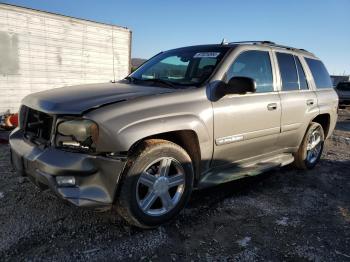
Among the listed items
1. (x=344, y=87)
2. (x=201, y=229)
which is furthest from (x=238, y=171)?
(x=344, y=87)

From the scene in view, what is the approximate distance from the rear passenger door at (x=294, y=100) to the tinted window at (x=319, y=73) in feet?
1.03

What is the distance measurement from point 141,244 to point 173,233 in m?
0.38

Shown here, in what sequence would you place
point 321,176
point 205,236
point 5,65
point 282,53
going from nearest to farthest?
point 205,236, point 282,53, point 321,176, point 5,65

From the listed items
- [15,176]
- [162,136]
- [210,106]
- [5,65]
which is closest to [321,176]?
[210,106]

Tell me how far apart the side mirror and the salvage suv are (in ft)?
0.03

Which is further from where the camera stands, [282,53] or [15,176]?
[282,53]

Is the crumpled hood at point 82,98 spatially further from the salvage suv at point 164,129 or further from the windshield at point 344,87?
the windshield at point 344,87

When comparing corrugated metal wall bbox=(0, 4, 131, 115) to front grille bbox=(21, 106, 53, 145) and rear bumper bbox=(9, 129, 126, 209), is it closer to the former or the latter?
front grille bbox=(21, 106, 53, 145)

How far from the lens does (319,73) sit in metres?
5.88

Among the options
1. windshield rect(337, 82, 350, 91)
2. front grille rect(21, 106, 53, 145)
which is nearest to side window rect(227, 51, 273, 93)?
front grille rect(21, 106, 53, 145)

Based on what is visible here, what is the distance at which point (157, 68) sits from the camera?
455 cm

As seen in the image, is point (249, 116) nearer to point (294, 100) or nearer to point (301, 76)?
point (294, 100)

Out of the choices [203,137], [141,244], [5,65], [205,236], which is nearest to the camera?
[141,244]

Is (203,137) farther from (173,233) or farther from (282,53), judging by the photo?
(282,53)
